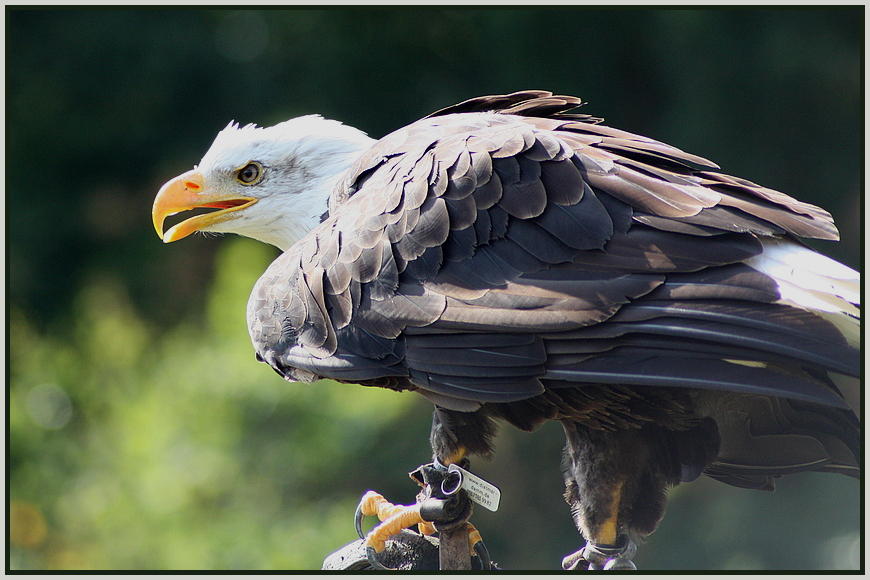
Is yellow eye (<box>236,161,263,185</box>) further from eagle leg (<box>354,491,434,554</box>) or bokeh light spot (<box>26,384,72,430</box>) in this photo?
bokeh light spot (<box>26,384,72,430</box>)

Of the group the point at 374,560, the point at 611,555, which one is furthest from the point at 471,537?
the point at 611,555

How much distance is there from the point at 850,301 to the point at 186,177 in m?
1.82

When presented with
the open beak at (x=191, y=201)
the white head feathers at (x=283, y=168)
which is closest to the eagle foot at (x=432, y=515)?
the white head feathers at (x=283, y=168)

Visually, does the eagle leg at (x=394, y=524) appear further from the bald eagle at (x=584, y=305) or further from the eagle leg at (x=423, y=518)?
the bald eagle at (x=584, y=305)

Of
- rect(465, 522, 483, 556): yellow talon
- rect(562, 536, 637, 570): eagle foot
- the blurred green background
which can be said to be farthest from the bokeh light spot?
rect(562, 536, 637, 570): eagle foot

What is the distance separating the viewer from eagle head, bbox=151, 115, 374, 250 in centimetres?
295

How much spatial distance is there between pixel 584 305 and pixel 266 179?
126cm

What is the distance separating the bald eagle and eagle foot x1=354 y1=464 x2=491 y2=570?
7 centimetres

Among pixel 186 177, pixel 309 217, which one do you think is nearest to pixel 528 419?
pixel 309 217

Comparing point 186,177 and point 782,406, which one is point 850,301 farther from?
point 186,177

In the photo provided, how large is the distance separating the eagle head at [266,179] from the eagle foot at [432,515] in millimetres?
817

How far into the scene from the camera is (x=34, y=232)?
7.09m

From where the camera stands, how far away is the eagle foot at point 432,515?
2611 millimetres

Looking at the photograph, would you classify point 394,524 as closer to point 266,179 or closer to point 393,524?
point 393,524
